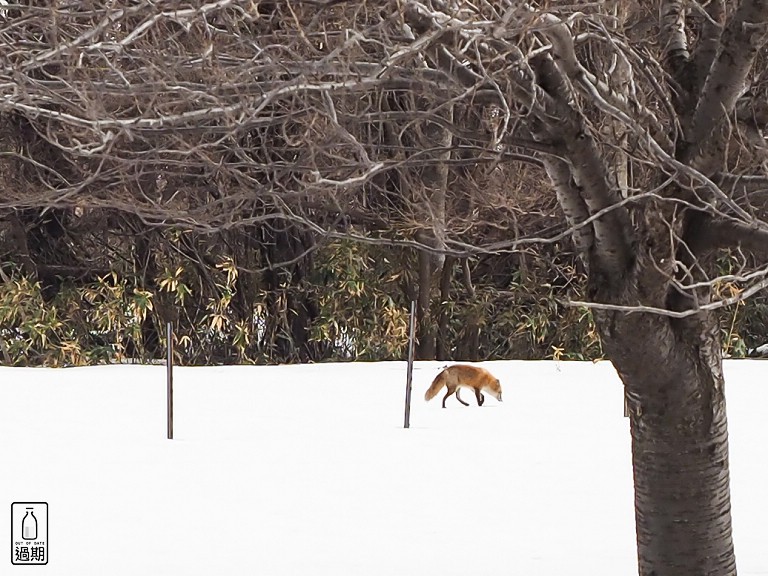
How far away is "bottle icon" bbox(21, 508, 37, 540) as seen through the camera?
12.6 ft

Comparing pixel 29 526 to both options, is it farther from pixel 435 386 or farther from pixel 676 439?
pixel 435 386

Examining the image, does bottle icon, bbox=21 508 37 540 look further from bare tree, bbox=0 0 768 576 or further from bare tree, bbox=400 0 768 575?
bare tree, bbox=400 0 768 575

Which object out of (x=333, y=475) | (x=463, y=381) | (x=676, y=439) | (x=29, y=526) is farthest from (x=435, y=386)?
(x=676, y=439)

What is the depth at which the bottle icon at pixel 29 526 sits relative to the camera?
383cm

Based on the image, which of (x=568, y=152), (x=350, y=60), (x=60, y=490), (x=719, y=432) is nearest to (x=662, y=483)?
(x=719, y=432)

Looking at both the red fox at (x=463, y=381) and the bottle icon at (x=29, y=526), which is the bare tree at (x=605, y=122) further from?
the red fox at (x=463, y=381)

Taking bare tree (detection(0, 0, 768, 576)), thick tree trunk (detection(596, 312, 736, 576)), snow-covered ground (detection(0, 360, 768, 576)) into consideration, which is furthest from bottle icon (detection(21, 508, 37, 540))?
thick tree trunk (detection(596, 312, 736, 576))

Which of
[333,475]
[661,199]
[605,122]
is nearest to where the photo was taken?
[661,199]

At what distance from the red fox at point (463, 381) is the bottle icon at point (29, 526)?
2366 mm

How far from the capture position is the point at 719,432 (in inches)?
116

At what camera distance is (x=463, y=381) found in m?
5.87

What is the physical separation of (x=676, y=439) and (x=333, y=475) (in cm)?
207

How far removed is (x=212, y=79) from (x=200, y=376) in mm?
4588

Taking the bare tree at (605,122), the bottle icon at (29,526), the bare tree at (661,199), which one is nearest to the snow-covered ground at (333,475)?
the bottle icon at (29,526)
